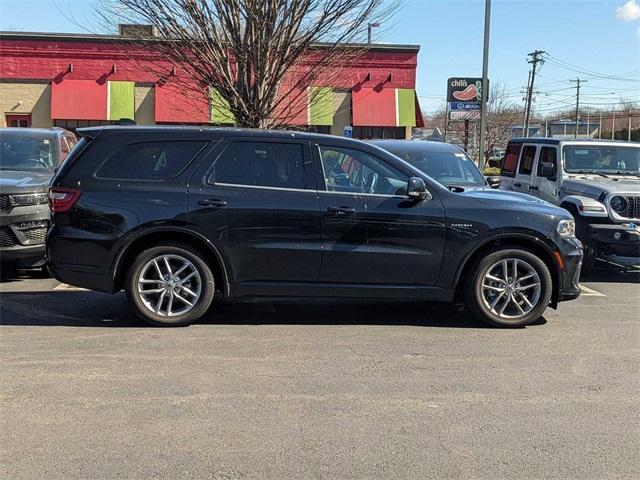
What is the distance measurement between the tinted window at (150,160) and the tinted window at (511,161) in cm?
728

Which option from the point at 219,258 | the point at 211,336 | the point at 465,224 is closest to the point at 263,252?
the point at 219,258

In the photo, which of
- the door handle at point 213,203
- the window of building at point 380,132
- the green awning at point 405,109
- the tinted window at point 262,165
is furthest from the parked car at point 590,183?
the window of building at point 380,132

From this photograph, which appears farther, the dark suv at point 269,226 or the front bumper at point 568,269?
the front bumper at point 568,269

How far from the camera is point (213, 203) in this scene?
5.79 m

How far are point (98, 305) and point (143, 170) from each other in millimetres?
1783

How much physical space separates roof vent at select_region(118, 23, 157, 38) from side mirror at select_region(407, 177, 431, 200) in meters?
7.23

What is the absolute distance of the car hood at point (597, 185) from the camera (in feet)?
28.9

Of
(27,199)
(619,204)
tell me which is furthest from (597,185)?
(27,199)

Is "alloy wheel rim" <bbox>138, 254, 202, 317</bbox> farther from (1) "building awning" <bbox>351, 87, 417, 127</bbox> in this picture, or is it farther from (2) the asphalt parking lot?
(1) "building awning" <bbox>351, 87, 417, 127</bbox>

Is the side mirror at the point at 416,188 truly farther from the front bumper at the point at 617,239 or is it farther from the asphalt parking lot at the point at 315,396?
the front bumper at the point at 617,239

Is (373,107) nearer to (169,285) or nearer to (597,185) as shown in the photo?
(597,185)

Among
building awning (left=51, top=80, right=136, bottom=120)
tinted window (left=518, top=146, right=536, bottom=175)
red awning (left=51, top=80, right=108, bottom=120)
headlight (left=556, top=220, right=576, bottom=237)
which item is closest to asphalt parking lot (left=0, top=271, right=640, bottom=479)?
headlight (left=556, top=220, right=576, bottom=237)

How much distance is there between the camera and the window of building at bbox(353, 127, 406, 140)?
28.1 m

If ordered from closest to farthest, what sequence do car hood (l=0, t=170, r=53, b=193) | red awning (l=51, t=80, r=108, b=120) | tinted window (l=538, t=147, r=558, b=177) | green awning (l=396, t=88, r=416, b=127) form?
1. car hood (l=0, t=170, r=53, b=193)
2. tinted window (l=538, t=147, r=558, b=177)
3. red awning (l=51, t=80, r=108, b=120)
4. green awning (l=396, t=88, r=416, b=127)
